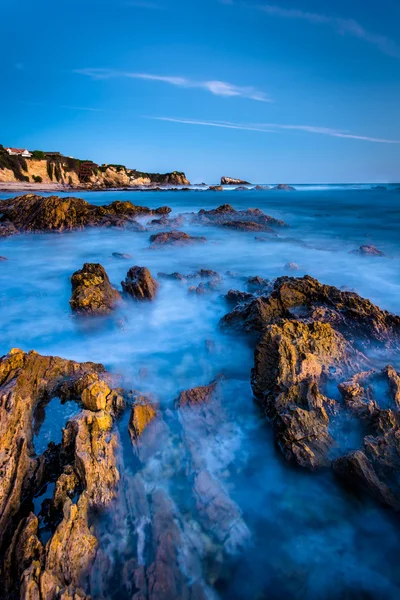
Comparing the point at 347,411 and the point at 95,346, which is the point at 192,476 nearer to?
the point at 347,411

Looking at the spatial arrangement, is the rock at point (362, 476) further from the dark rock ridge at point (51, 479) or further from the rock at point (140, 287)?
the rock at point (140, 287)

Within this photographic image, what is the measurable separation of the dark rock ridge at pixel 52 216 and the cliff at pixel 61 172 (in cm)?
3187

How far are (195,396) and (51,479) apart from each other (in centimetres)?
190

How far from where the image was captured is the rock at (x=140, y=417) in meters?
3.81

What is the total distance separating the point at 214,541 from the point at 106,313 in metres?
4.84

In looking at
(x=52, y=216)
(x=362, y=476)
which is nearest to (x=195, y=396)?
(x=362, y=476)

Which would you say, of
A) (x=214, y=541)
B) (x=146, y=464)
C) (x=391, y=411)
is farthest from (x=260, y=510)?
(x=391, y=411)

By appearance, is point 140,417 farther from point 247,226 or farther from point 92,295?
point 247,226

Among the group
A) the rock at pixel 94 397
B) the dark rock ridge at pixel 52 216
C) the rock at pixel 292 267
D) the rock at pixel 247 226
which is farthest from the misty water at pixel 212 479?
the rock at pixel 247 226

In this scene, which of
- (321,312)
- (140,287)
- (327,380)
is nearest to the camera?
(327,380)

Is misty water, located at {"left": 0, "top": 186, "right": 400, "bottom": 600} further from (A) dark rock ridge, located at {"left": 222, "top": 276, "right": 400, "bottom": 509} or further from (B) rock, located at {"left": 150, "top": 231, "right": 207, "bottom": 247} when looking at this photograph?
(B) rock, located at {"left": 150, "top": 231, "right": 207, "bottom": 247}

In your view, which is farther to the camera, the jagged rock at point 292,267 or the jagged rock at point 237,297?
the jagged rock at point 292,267

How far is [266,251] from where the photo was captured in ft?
44.7

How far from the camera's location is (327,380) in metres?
4.40
